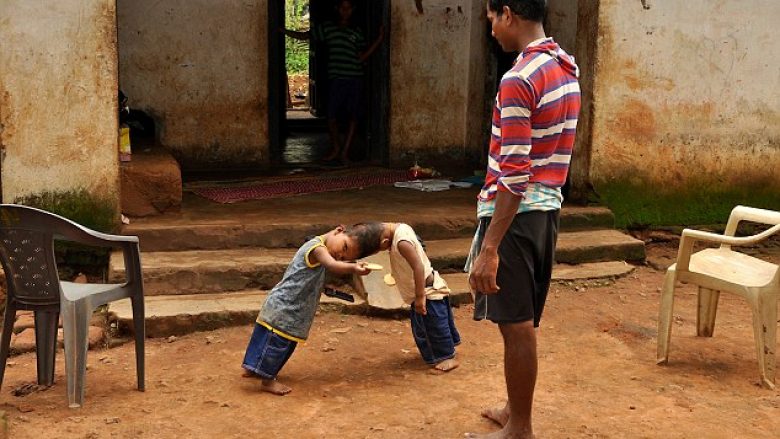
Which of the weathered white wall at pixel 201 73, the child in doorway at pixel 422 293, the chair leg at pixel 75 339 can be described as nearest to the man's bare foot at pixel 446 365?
the child in doorway at pixel 422 293

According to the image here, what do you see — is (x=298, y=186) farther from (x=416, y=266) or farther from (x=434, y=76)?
(x=416, y=266)

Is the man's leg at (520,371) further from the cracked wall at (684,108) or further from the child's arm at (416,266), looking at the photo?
the cracked wall at (684,108)

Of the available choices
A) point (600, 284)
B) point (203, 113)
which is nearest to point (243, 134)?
point (203, 113)

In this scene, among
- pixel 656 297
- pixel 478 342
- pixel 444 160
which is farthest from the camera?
pixel 444 160

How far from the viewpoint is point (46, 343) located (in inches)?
177

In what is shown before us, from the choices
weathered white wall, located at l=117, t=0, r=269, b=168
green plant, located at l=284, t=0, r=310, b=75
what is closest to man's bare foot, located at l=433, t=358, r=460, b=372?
weathered white wall, located at l=117, t=0, r=269, b=168

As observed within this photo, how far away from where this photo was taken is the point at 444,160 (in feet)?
32.1

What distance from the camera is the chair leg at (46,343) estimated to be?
443cm

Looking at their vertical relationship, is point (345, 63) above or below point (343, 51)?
below

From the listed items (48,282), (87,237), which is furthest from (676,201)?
(48,282)

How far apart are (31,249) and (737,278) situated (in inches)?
138

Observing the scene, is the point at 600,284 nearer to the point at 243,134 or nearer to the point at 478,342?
the point at 478,342

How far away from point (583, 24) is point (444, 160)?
109 inches

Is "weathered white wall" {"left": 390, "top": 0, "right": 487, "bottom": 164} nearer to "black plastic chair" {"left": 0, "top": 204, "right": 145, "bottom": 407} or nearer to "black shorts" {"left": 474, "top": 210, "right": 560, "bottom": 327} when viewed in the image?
"black plastic chair" {"left": 0, "top": 204, "right": 145, "bottom": 407}
